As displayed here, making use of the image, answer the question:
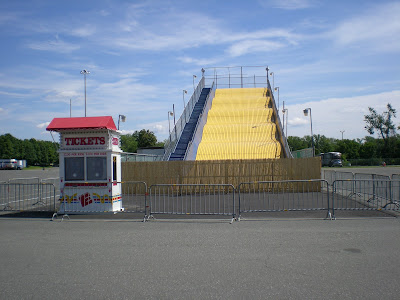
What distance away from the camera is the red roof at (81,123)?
13406 millimetres

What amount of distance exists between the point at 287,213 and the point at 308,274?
22.1 feet

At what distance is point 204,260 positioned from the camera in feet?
23.0

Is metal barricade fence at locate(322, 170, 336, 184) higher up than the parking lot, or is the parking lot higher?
metal barricade fence at locate(322, 170, 336, 184)

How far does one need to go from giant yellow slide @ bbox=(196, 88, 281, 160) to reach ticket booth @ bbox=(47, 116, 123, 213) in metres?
12.7

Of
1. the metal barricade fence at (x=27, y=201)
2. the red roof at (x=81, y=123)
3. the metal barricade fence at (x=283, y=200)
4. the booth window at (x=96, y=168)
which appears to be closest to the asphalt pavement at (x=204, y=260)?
the metal barricade fence at (x=283, y=200)

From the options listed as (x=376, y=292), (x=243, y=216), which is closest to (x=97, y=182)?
(x=243, y=216)

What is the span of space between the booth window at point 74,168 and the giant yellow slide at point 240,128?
506 inches

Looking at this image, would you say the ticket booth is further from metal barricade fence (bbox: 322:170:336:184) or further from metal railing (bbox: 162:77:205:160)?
metal barricade fence (bbox: 322:170:336:184)

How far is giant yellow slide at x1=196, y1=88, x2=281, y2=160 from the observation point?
26.4 m

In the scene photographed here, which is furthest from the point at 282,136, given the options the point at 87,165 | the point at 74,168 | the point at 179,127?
the point at 74,168

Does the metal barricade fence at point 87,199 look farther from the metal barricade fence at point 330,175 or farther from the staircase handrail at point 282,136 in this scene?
the staircase handrail at point 282,136

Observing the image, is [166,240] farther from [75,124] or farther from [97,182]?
[75,124]

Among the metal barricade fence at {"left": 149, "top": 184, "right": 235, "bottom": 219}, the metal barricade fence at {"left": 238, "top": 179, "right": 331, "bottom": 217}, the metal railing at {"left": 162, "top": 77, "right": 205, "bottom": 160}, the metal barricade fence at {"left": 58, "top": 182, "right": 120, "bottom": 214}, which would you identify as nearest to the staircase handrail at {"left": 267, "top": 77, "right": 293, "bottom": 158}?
the metal barricade fence at {"left": 238, "top": 179, "right": 331, "bottom": 217}

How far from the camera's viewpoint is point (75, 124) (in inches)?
536
